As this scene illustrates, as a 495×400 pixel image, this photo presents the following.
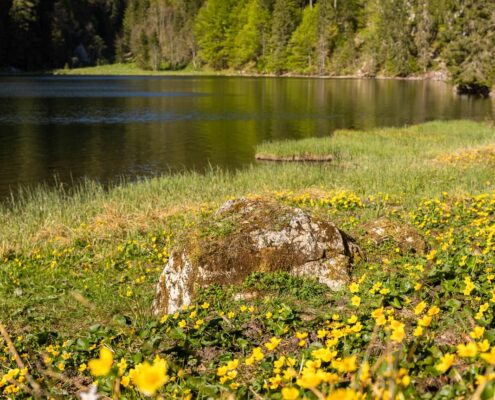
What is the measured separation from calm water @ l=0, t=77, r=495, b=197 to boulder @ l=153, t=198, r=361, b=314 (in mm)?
17016

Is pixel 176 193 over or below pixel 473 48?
below

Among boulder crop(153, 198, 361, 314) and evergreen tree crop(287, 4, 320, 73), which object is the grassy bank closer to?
boulder crop(153, 198, 361, 314)

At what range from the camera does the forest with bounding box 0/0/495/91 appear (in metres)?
77.3

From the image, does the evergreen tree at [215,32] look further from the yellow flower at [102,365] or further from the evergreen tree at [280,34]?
the yellow flower at [102,365]

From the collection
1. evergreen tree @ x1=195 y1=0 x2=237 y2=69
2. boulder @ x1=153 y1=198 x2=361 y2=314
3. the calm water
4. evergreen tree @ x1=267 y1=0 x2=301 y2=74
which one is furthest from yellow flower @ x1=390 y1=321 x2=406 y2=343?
evergreen tree @ x1=195 y1=0 x2=237 y2=69

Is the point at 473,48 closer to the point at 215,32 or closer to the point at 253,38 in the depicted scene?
the point at 253,38

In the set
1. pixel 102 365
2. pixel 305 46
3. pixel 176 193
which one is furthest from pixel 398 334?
pixel 305 46

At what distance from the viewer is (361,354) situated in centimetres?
452

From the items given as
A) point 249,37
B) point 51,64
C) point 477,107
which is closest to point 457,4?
point 477,107

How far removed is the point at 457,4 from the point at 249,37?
61.1 m

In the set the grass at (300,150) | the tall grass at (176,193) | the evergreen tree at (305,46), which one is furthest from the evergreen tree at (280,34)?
the tall grass at (176,193)

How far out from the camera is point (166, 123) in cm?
4328

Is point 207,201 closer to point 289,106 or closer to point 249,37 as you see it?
point 289,106

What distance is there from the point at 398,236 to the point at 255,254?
9.02ft
